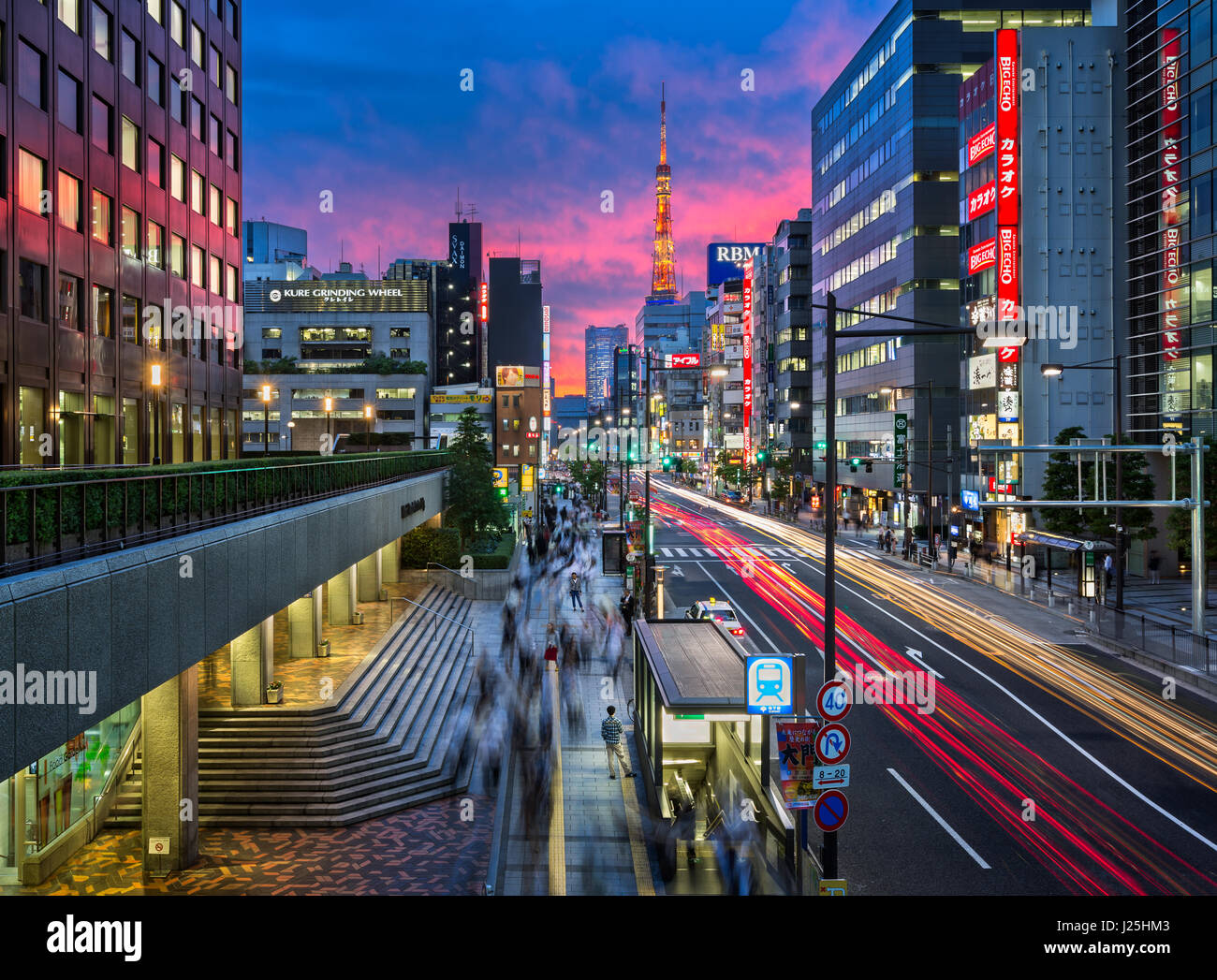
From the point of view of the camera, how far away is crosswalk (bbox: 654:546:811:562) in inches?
2174

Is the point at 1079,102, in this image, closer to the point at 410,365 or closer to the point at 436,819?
the point at 436,819

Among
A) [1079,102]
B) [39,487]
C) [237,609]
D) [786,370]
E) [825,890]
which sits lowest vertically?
[825,890]

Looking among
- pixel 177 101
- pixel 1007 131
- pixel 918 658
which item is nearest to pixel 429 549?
pixel 177 101

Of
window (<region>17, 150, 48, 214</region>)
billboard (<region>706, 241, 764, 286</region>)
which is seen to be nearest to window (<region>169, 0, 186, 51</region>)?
window (<region>17, 150, 48, 214</region>)

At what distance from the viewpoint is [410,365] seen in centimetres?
9750

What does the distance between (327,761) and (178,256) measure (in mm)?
26673

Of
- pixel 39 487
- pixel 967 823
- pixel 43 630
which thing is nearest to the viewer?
pixel 43 630

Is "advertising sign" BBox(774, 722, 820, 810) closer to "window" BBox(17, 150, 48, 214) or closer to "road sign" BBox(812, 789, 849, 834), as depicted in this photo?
"road sign" BBox(812, 789, 849, 834)

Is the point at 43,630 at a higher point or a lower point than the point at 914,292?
lower

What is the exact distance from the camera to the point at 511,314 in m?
169

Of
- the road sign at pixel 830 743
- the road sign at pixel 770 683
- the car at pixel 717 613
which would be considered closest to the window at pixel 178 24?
the car at pixel 717 613

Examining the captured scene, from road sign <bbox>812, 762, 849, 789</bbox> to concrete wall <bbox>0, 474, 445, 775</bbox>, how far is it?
8776 mm
